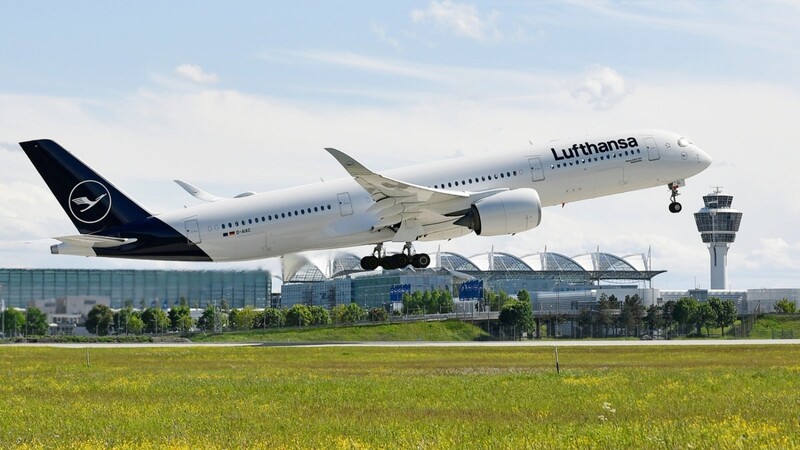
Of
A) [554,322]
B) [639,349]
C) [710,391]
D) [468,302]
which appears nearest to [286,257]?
[639,349]

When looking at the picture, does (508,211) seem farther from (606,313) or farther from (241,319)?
(606,313)

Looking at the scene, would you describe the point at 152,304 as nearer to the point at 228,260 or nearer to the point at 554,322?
the point at 228,260

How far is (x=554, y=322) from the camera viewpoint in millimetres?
148375

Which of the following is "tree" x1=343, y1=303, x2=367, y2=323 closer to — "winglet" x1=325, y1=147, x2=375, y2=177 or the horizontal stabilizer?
the horizontal stabilizer

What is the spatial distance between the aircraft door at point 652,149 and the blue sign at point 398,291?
126719 millimetres

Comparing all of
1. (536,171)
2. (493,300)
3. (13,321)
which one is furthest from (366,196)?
(493,300)

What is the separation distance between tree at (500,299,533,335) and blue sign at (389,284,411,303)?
1911 inches

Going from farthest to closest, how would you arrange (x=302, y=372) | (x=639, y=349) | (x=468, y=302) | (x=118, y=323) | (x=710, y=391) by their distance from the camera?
(x=468, y=302)
(x=118, y=323)
(x=639, y=349)
(x=302, y=372)
(x=710, y=391)

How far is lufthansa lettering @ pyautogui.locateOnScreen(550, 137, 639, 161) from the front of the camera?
5791 cm

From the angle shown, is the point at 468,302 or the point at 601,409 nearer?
the point at 601,409

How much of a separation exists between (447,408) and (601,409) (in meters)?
4.07

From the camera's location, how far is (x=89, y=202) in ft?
191

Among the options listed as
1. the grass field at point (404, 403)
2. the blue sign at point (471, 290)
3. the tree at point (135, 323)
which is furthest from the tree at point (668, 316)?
the grass field at point (404, 403)

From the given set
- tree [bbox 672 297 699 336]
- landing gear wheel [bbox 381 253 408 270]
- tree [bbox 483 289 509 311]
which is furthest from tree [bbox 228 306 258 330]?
tree [bbox 483 289 509 311]
